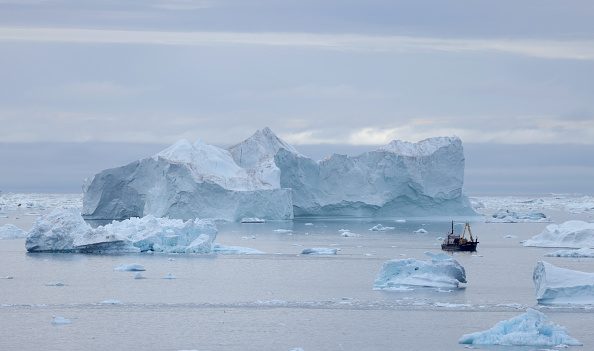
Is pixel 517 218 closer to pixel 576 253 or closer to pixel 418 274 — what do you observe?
pixel 576 253

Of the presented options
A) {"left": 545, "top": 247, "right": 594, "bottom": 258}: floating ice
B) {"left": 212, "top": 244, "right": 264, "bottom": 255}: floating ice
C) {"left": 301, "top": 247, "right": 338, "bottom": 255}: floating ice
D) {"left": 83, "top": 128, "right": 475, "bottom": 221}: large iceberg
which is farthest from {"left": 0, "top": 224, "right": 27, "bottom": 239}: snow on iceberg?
{"left": 545, "top": 247, "right": 594, "bottom": 258}: floating ice

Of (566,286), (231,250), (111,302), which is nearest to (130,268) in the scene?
(111,302)

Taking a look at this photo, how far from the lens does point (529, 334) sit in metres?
15.8

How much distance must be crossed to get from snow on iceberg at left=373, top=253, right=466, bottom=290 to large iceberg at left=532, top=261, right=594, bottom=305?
9.96 ft

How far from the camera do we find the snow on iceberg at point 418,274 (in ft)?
75.8

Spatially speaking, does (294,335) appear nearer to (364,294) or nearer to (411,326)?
(411,326)

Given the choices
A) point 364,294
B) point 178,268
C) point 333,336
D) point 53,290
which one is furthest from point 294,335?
point 178,268

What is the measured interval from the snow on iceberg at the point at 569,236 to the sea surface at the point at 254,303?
201 centimetres

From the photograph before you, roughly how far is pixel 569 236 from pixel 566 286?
16527 mm

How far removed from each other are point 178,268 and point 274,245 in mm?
9289

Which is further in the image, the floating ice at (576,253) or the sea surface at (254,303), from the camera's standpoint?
the floating ice at (576,253)

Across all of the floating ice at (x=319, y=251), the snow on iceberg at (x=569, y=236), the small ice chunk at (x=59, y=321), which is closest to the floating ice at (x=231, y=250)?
the floating ice at (x=319, y=251)

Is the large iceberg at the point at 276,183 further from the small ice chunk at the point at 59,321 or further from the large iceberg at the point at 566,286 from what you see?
the small ice chunk at the point at 59,321

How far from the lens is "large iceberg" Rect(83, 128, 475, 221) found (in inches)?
1852
